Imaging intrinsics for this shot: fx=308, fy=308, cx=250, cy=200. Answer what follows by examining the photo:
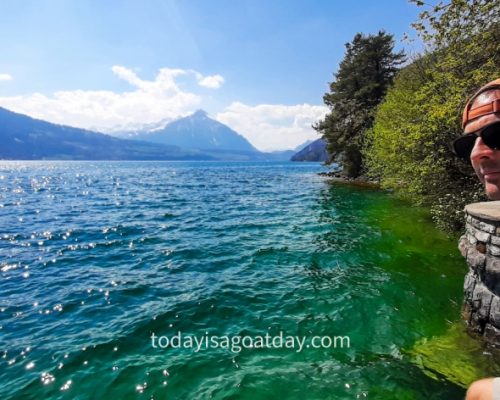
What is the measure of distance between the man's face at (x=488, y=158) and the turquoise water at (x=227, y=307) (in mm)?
6049

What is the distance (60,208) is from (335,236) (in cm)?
2766

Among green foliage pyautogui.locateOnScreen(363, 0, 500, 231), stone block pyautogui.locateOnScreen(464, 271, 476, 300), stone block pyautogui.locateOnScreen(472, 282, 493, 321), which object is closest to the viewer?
stone block pyautogui.locateOnScreen(472, 282, 493, 321)

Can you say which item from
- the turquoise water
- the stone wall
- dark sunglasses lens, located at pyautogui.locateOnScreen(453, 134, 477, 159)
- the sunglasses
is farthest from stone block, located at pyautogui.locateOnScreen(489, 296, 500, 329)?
the sunglasses

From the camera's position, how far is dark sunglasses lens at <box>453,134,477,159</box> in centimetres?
212

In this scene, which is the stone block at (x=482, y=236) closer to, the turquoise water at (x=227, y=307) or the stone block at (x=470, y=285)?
the stone block at (x=470, y=285)

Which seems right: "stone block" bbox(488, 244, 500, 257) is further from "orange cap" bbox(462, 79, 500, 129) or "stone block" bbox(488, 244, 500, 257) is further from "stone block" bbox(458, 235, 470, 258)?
"orange cap" bbox(462, 79, 500, 129)

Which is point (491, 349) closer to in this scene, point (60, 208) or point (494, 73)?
point (494, 73)

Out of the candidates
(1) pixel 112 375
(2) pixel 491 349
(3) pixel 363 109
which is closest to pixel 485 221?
(2) pixel 491 349

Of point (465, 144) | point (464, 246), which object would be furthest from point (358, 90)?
point (465, 144)

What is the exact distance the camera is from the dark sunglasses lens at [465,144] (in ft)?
6.95

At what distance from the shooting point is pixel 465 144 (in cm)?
219

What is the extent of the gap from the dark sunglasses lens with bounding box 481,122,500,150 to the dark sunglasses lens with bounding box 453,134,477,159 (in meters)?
0.20

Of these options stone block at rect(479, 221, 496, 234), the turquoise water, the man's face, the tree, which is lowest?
the turquoise water

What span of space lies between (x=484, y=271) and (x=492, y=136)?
7124 mm
